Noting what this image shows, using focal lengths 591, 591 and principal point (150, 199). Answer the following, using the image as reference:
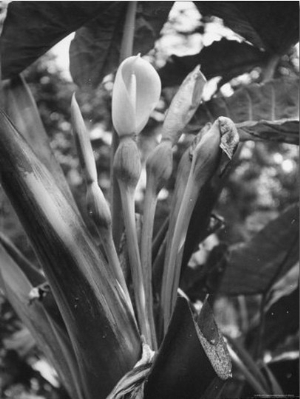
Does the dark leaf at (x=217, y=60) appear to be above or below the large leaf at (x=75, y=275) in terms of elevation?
below

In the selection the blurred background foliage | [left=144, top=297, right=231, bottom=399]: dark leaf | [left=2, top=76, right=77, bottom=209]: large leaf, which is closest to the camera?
[left=144, top=297, right=231, bottom=399]: dark leaf

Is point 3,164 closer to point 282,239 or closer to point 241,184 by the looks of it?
point 282,239

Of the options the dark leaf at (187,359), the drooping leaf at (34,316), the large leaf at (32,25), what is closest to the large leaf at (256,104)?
the large leaf at (32,25)

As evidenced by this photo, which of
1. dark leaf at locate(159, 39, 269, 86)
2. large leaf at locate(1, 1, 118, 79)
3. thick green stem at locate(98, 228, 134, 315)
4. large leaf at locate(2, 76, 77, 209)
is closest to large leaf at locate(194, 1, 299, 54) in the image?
dark leaf at locate(159, 39, 269, 86)

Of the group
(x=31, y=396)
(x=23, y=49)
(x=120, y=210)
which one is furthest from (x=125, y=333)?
(x=31, y=396)

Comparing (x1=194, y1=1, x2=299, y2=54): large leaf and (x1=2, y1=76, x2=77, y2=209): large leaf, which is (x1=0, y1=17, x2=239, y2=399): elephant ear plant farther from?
(x1=194, y1=1, x2=299, y2=54): large leaf

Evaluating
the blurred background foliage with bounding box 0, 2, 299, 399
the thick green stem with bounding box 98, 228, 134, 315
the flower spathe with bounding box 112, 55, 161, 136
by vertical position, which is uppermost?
the flower spathe with bounding box 112, 55, 161, 136

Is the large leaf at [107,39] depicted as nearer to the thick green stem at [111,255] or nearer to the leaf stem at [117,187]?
the leaf stem at [117,187]
